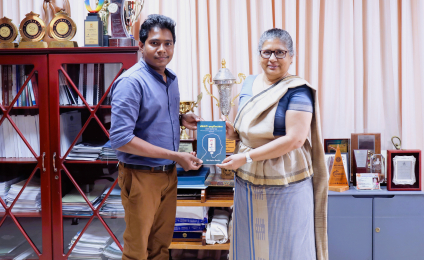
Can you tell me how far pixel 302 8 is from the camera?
2.57 m

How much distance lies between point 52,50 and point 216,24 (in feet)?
3.88

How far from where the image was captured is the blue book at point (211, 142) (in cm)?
173

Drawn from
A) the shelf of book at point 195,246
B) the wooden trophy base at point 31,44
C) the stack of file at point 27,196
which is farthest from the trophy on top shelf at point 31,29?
the shelf of book at point 195,246

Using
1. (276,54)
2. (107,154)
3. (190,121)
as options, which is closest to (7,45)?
(107,154)

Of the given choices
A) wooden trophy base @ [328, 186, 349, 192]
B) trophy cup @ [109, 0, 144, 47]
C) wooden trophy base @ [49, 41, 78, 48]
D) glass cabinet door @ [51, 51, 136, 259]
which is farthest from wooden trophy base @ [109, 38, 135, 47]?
wooden trophy base @ [328, 186, 349, 192]

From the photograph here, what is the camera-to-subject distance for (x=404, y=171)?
2.35 metres

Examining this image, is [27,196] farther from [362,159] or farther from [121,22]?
[362,159]

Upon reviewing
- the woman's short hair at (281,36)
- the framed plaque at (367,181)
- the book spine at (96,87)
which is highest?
the woman's short hair at (281,36)

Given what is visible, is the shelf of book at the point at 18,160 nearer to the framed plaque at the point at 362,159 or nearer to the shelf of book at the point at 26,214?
the shelf of book at the point at 26,214

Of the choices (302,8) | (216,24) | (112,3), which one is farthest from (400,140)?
(112,3)

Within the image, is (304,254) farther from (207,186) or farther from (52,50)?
(52,50)

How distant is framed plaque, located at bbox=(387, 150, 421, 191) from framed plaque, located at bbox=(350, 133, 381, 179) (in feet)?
0.40

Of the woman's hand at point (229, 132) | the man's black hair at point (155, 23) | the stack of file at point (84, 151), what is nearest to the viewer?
the man's black hair at point (155, 23)

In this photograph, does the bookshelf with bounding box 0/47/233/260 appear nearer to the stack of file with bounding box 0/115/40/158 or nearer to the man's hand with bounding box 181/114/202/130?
the stack of file with bounding box 0/115/40/158
